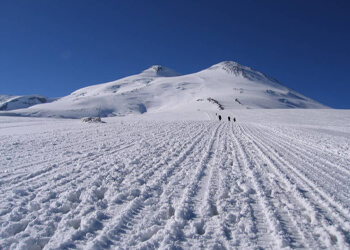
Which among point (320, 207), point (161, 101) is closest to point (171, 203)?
point (320, 207)

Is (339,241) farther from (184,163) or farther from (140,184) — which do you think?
(184,163)

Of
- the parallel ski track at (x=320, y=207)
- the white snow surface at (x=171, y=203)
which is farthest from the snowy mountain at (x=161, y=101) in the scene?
→ the parallel ski track at (x=320, y=207)

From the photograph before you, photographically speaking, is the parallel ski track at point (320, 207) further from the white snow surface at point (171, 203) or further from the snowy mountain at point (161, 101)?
the snowy mountain at point (161, 101)

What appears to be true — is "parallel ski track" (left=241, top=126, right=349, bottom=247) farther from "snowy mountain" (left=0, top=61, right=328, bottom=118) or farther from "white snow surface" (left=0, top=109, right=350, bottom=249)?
A: "snowy mountain" (left=0, top=61, right=328, bottom=118)

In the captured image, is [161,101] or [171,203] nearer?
[171,203]

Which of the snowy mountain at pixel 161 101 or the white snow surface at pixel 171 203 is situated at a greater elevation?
the snowy mountain at pixel 161 101

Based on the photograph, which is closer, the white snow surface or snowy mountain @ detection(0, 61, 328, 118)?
the white snow surface

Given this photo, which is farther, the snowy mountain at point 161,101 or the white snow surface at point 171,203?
the snowy mountain at point 161,101

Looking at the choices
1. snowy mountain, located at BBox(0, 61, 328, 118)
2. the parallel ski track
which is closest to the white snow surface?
the parallel ski track

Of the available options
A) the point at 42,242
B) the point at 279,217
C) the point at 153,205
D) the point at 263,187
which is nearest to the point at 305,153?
the point at 263,187

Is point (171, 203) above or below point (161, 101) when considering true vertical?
below

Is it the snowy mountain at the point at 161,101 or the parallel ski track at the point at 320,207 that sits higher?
the snowy mountain at the point at 161,101

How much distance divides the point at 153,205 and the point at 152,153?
411 cm

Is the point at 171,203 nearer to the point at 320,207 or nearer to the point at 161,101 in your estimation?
the point at 320,207
